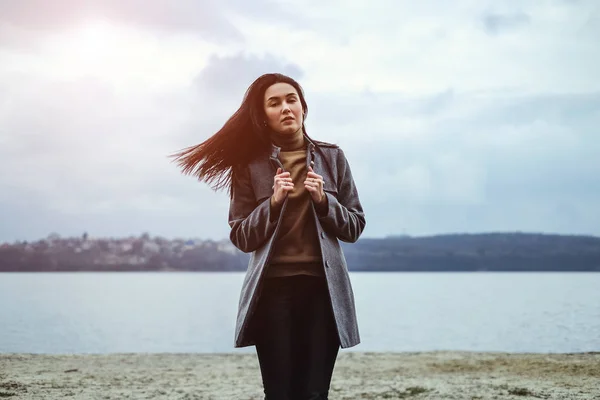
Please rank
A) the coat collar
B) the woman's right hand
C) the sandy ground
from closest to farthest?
the woman's right hand → the coat collar → the sandy ground

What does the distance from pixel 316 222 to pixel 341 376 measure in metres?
5.90

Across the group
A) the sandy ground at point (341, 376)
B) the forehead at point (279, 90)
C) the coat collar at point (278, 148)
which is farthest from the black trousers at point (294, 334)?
the sandy ground at point (341, 376)

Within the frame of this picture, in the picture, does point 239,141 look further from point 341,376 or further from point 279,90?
point 341,376

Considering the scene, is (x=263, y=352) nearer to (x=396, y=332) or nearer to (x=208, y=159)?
(x=208, y=159)

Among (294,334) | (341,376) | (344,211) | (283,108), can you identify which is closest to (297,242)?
(344,211)

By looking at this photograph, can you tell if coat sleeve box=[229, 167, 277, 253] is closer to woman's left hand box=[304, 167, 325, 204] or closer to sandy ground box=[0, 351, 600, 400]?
woman's left hand box=[304, 167, 325, 204]

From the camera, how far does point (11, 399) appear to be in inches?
267

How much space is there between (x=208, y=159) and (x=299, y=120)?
0.52m

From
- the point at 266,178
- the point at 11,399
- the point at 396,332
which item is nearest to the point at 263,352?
the point at 266,178

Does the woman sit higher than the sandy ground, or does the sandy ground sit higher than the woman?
the woman

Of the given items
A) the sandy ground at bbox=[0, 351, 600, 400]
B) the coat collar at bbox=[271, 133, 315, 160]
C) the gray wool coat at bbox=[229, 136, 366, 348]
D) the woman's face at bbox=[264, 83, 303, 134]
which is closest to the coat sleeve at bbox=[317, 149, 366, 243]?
the gray wool coat at bbox=[229, 136, 366, 348]

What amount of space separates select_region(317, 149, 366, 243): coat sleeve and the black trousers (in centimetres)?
25

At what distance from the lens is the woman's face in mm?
3535

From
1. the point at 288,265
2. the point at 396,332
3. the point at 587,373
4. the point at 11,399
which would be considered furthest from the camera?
the point at 396,332
